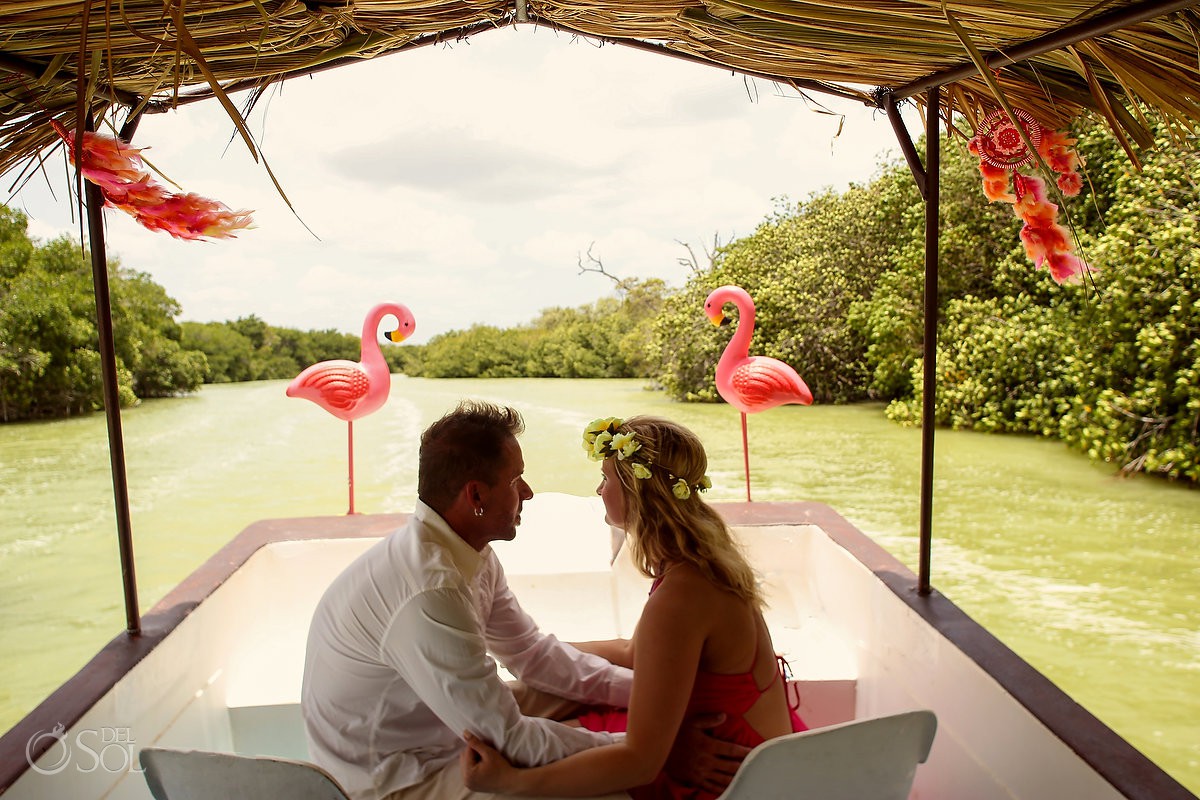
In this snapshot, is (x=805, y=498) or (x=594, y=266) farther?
(x=594, y=266)

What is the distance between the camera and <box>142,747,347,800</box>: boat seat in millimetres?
1112

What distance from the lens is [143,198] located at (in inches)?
71.2

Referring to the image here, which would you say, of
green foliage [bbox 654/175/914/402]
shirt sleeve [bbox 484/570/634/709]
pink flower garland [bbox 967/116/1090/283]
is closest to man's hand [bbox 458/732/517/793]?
shirt sleeve [bbox 484/570/634/709]

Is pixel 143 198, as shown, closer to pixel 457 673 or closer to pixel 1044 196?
pixel 457 673

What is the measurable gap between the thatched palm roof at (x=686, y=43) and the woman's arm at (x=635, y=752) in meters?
0.96

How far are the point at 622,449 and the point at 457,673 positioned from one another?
1.49 feet

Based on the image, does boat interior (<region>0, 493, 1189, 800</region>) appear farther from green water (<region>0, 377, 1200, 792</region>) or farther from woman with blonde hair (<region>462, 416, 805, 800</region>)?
green water (<region>0, 377, 1200, 792</region>)

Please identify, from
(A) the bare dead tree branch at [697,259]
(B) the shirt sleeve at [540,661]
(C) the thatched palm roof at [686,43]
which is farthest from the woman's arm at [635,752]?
(A) the bare dead tree branch at [697,259]

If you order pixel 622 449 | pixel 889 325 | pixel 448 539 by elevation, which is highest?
pixel 889 325

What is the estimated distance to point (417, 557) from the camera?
1.38m

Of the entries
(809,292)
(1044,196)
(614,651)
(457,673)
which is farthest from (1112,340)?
(457,673)

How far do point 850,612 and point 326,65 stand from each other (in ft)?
6.32

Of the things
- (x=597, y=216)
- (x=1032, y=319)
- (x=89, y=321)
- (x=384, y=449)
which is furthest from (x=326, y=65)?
(x=597, y=216)

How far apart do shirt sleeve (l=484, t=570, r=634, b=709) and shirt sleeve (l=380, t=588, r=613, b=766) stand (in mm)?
360
